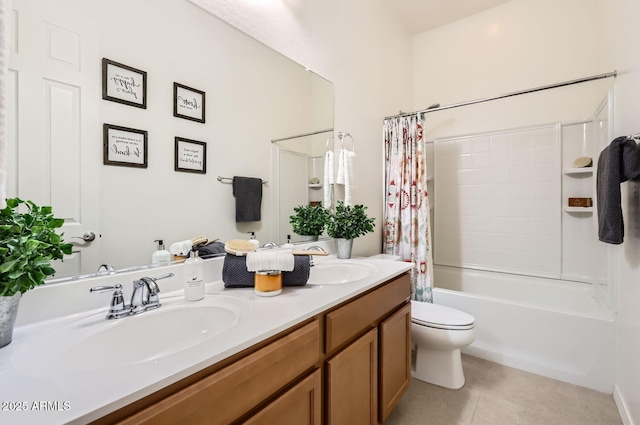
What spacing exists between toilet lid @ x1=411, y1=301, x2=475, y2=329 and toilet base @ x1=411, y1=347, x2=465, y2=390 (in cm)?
23

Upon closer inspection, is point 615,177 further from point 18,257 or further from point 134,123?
point 18,257

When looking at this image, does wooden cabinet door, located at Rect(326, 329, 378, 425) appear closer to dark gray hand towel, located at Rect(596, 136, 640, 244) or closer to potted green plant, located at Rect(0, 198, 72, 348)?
potted green plant, located at Rect(0, 198, 72, 348)

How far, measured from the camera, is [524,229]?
2.73 meters

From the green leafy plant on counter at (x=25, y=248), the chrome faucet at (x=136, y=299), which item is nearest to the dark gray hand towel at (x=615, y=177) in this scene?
the chrome faucet at (x=136, y=299)

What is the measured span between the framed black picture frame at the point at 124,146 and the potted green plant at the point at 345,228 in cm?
113

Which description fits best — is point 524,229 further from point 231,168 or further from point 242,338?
point 242,338

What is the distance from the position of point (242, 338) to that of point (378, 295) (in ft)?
2.53

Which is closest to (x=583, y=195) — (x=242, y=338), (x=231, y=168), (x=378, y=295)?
(x=378, y=295)

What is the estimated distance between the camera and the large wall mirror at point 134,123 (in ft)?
2.83

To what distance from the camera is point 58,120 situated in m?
0.90

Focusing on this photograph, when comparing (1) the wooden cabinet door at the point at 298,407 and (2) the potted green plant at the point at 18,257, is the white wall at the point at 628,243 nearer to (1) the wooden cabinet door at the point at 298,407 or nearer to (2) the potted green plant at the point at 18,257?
(1) the wooden cabinet door at the point at 298,407

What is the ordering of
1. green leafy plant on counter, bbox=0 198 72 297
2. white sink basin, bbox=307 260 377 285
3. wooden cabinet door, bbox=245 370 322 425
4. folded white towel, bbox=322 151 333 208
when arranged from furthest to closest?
folded white towel, bbox=322 151 333 208 → white sink basin, bbox=307 260 377 285 → wooden cabinet door, bbox=245 370 322 425 → green leafy plant on counter, bbox=0 198 72 297

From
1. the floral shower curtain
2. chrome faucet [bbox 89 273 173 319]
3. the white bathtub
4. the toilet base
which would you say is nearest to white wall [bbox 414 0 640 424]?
the white bathtub

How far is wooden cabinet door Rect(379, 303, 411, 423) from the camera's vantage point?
137 cm
